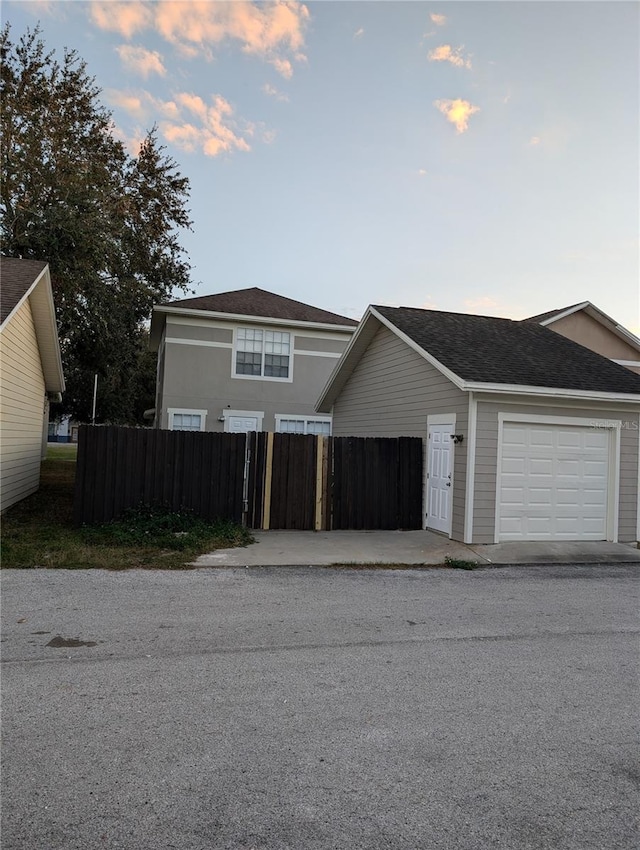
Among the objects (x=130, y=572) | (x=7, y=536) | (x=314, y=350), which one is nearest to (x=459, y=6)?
(x=314, y=350)

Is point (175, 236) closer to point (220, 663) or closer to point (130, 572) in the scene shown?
point (130, 572)

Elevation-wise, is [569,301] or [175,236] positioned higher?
[175,236]

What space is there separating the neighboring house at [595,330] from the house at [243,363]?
6.95 metres

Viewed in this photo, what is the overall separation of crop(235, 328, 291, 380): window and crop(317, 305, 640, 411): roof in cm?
420

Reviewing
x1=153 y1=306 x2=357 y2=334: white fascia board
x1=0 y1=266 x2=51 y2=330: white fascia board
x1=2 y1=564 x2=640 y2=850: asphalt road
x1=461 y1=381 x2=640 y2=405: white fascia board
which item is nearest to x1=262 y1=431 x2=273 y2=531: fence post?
x1=461 y1=381 x2=640 y2=405: white fascia board

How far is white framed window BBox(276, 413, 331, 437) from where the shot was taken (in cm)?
1891

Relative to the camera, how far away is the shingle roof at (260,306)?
1845 centimetres

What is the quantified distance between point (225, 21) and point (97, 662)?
500 inches

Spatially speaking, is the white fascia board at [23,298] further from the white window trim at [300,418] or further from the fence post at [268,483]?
the white window trim at [300,418]

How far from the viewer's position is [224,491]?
1061 centimetres

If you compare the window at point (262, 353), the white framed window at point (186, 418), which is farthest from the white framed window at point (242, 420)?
the window at point (262, 353)

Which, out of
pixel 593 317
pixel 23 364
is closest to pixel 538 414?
pixel 23 364

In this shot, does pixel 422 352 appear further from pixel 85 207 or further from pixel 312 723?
pixel 85 207

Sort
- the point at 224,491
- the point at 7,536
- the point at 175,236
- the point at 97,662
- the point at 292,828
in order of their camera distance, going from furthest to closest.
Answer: the point at 175,236 < the point at 224,491 < the point at 7,536 < the point at 97,662 < the point at 292,828
